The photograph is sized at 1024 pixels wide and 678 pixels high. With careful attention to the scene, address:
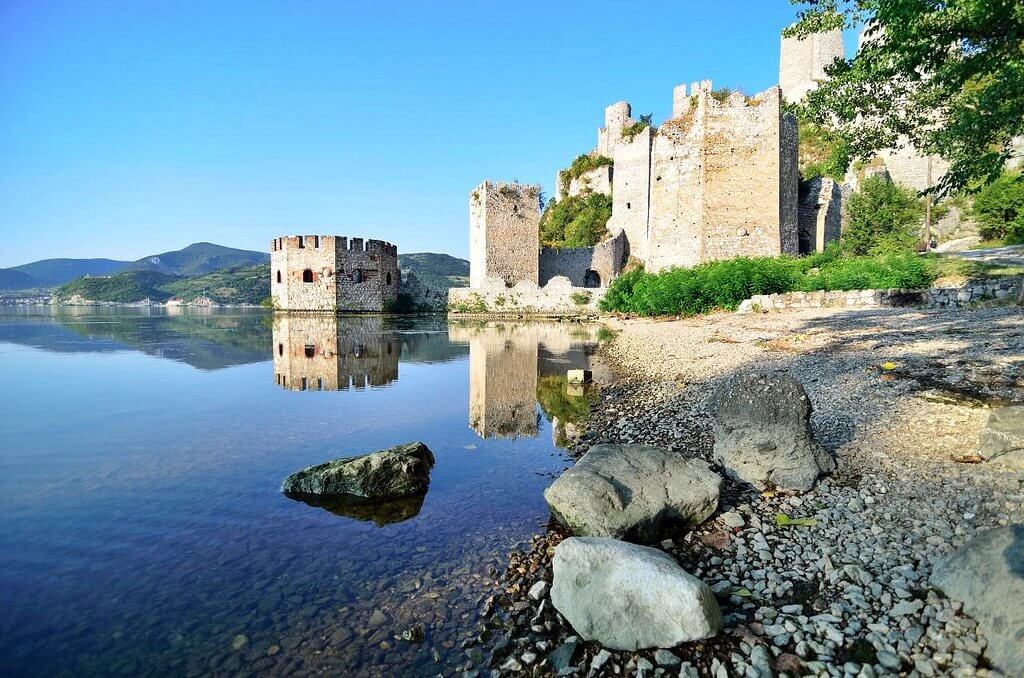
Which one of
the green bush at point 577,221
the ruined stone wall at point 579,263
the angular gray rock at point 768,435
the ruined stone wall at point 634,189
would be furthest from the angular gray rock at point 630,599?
the green bush at point 577,221

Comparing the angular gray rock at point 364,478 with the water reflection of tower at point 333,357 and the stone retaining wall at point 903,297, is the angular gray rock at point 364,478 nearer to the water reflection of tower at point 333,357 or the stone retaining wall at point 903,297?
the water reflection of tower at point 333,357

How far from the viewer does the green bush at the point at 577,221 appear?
1596 inches

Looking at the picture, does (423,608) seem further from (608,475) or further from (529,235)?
(529,235)

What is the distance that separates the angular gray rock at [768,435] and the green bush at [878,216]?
2713cm

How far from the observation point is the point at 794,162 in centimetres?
2806

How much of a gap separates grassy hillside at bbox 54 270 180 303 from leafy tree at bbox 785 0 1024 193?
84.6 m

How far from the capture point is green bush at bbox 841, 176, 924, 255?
28156 mm

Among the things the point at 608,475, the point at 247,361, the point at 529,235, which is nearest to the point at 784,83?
the point at 529,235

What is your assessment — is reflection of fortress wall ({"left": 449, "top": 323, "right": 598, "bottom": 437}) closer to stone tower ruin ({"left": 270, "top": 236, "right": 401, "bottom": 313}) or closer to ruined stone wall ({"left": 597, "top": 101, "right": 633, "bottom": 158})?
stone tower ruin ({"left": 270, "top": 236, "right": 401, "bottom": 313})

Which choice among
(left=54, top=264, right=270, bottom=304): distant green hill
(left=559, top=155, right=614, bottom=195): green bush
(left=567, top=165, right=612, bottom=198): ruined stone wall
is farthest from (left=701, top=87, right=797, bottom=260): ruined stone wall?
(left=54, top=264, right=270, bottom=304): distant green hill

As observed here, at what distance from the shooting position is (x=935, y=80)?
753cm

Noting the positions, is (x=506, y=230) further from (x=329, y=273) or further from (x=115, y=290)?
(x=115, y=290)

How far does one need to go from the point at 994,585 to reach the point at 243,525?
4747 millimetres

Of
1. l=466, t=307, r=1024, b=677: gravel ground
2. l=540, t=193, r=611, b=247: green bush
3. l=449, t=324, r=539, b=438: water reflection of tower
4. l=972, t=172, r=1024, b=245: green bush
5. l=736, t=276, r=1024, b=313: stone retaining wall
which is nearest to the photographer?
l=466, t=307, r=1024, b=677: gravel ground
